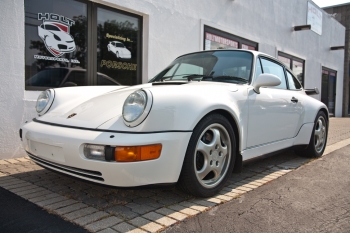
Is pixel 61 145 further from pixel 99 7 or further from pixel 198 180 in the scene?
pixel 99 7

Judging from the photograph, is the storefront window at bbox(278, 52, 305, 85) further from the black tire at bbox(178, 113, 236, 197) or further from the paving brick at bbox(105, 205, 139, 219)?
the paving brick at bbox(105, 205, 139, 219)

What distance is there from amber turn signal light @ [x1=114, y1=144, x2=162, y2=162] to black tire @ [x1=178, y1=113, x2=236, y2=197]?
13.2 inches

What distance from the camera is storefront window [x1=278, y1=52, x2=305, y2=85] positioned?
37.2 ft

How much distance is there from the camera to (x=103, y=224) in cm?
211

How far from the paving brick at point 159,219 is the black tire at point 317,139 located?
3.01 m

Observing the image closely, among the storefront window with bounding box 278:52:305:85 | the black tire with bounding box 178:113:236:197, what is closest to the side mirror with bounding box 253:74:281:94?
the black tire with bounding box 178:113:236:197

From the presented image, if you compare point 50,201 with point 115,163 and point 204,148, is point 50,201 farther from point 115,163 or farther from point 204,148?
point 204,148

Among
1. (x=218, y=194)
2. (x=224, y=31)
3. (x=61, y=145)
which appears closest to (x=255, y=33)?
(x=224, y=31)

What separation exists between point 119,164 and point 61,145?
21.4 inches

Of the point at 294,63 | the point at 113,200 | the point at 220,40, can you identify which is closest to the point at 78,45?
the point at 113,200

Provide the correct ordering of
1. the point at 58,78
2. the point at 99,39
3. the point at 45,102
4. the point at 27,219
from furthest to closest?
the point at 99,39, the point at 58,78, the point at 45,102, the point at 27,219

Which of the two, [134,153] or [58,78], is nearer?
[134,153]

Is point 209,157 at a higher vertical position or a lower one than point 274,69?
lower

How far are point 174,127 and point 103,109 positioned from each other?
0.72 m
